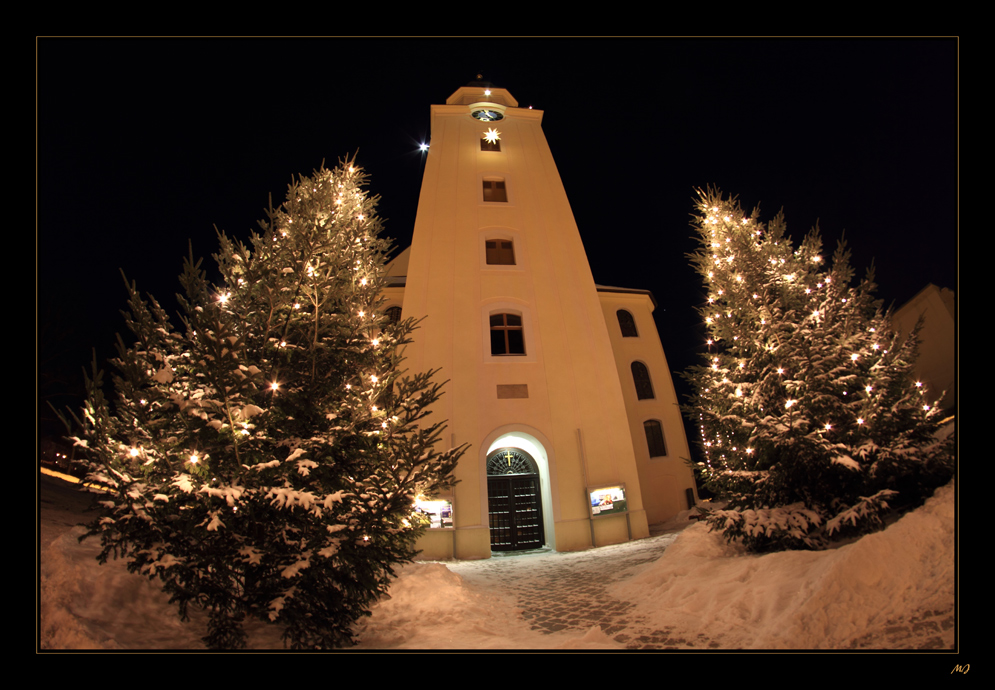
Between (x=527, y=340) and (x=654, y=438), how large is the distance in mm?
9118

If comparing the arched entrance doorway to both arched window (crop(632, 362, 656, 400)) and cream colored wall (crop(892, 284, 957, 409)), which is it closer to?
arched window (crop(632, 362, 656, 400))

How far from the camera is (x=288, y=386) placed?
5.45m

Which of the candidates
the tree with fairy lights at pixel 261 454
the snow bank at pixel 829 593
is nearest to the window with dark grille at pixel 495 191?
the tree with fairy lights at pixel 261 454

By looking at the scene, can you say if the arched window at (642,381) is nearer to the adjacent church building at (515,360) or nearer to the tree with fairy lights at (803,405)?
the adjacent church building at (515,360)

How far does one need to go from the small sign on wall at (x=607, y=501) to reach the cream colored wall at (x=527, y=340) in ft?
0.87

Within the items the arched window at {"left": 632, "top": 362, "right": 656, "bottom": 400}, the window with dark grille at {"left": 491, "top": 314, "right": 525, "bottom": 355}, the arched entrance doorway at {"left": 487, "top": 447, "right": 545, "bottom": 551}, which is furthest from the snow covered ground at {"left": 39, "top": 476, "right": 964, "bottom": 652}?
the arched window at {"left": 632, "top": 362, "right": 656, "bottom": 400}

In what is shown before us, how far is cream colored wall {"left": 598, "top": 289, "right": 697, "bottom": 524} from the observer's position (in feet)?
61.9

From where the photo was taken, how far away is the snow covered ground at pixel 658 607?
3963 mm

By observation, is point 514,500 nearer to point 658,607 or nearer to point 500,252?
point 658,607

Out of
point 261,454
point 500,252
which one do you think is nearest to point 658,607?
point 261,454

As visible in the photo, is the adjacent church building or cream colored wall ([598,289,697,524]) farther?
cream colored wall ([598,289,697,524])

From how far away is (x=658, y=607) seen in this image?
5801mm

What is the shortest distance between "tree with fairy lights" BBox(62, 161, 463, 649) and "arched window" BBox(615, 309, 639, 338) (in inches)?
684

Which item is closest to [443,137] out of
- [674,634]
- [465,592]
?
[465,592]
